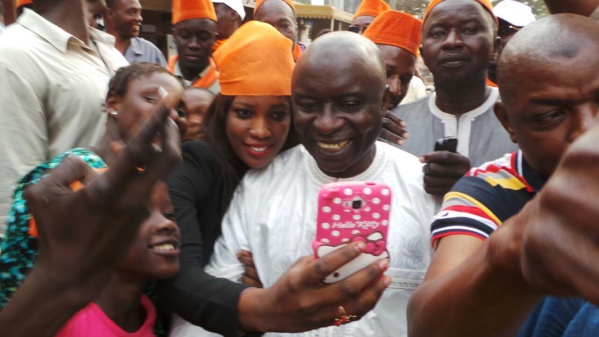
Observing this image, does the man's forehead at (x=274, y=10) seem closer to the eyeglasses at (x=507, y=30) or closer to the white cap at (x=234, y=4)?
the white cap at (x=234, y=4)

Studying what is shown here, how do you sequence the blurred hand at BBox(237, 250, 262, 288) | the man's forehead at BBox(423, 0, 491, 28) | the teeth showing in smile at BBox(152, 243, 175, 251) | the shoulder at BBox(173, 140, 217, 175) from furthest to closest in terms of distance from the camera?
the man's forehead at BBox(423, 0, 491, 28)
the shoulder at BBox(173, 140, 217, 175)
the blurred hand at BBox(237, 250, 262, 288)
the teeth showing in smile at BBox(152, 243, 175, 251)

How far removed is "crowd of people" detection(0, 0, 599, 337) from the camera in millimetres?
1103

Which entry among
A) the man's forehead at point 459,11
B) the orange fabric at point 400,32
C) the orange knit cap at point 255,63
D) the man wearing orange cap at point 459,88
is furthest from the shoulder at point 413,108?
the orange knit cap at point 255,63

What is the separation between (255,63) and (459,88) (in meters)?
1.19

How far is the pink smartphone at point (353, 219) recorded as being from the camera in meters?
1.68

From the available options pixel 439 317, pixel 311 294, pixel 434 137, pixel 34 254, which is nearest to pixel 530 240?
pixel 439 317

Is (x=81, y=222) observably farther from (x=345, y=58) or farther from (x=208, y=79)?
(x=208, y=79)

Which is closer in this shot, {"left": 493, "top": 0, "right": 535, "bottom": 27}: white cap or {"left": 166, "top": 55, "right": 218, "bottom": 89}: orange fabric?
{"left": 166, "top": 55, "right": 218, "bottom": 89}: orange fabric

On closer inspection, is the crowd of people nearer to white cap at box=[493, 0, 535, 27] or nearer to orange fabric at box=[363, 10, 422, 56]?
orange fabric at box=[363, 10, 422, 56]

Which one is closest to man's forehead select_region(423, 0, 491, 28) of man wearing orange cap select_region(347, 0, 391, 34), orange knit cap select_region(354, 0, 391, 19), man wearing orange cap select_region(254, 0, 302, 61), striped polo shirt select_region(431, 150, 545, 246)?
striped polo shirt select_region(431, 150, 545, 246)

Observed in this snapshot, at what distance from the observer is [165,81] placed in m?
2.64

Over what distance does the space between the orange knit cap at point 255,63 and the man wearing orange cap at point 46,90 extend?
26.8 inches

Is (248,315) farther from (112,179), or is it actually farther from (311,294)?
(112,179)

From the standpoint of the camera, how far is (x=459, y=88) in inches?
125
